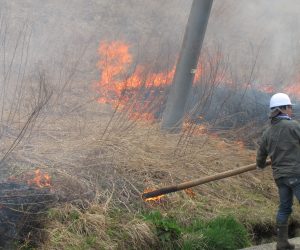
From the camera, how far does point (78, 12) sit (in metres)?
14.6

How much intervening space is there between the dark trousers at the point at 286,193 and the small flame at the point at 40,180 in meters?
2.69

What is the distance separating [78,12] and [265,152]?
10.4 meters

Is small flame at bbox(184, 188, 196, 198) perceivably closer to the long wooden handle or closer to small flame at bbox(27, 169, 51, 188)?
the long wooden handle

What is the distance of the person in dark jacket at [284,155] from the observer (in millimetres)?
5289

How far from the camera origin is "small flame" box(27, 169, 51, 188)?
555 cm

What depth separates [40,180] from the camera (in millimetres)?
5645

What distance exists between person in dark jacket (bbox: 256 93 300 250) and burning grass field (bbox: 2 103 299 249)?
2.70ft

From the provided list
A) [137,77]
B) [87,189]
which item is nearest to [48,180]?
[87,189]

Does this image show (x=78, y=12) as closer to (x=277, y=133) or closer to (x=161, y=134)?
(x=161, y=134)

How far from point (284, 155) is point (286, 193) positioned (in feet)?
1.48

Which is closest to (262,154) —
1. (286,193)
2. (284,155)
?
(284,155)

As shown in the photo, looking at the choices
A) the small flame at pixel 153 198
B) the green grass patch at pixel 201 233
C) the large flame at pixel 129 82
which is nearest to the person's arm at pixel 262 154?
the green grass patch at pixel 201 233

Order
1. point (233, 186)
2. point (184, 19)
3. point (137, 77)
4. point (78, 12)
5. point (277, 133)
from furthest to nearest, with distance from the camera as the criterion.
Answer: point (184, 19), point (78, 12), point (137, 77), point (233, 186), point (277, 133)

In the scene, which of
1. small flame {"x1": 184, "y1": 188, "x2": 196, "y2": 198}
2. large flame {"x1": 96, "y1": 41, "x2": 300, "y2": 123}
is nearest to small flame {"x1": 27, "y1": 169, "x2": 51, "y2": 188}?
small flame {"x1": 184, "y1": 188, "x2": 196, "y2": 198}
